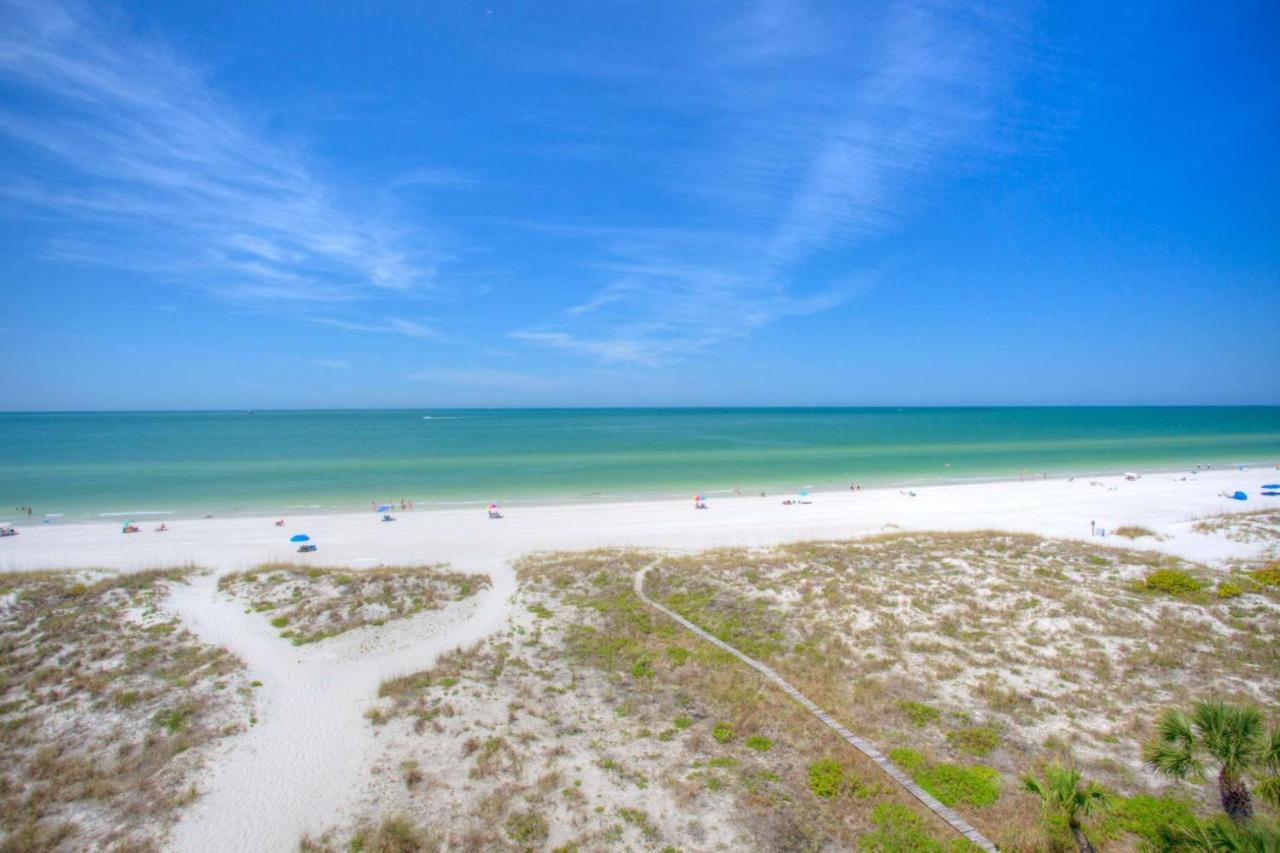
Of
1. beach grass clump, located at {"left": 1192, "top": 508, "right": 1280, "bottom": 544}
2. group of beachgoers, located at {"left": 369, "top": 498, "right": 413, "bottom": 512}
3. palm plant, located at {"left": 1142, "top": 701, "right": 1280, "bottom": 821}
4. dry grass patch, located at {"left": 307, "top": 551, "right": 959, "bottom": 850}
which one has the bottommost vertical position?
dry grass patch, located at {"left": 307, "top": 551, "right": 959, "bottom": 850}

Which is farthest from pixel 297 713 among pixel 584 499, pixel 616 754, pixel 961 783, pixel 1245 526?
pixel 1245 526

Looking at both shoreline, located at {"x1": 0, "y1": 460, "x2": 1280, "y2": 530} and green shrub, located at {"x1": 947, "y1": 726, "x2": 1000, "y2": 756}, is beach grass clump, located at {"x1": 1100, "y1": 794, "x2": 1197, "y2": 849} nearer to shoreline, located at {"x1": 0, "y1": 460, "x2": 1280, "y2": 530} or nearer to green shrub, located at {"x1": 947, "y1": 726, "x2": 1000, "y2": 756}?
green shrub, located at {"x1": 947, "y1": 726, "x2": 1000, "y2": 756}

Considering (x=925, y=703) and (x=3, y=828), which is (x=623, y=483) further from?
(x=3, y=828)

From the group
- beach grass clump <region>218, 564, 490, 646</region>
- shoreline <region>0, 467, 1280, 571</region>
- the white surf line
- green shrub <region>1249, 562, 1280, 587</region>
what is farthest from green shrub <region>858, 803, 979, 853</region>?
green shrub <region>1249, 562, 1280, 587</region>

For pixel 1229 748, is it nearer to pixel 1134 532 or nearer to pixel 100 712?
pixel 100 712

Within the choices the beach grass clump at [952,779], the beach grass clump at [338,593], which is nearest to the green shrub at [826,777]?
the beach grass clump at [952,779]

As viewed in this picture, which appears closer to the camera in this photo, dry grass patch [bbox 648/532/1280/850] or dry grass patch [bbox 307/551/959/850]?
dry grass patch [bbox 307/551/959/850]
